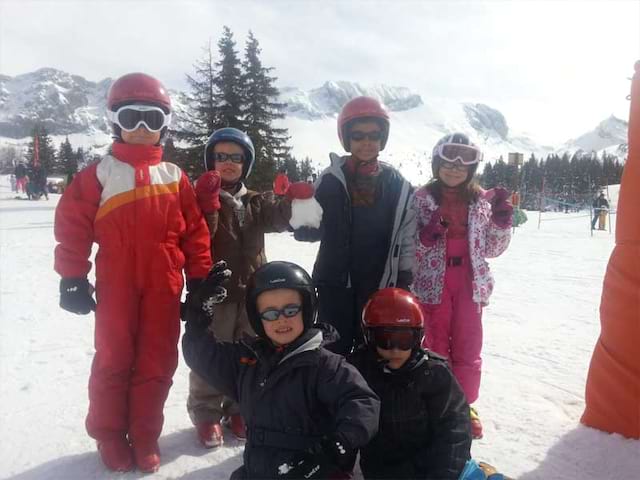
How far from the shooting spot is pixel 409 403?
2.56m

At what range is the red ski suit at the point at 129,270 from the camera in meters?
2.73

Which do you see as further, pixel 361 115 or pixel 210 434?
pixel 361 115

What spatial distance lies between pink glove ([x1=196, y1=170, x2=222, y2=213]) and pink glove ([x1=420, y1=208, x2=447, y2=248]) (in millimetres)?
1396

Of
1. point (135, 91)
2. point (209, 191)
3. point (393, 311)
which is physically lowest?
point (393, 311)

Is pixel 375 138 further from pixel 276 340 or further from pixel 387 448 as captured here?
pixel 387 448

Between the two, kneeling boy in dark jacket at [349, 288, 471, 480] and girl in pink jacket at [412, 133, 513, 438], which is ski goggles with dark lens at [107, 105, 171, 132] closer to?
kneeling boy in dark jacket at [349, 288, 471, 480]

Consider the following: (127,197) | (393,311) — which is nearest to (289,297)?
(393,311)

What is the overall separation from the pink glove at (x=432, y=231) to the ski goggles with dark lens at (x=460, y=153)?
16.7 inches

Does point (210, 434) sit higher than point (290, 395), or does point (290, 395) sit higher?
point (290, 395)

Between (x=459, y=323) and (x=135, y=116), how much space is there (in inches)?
98.1

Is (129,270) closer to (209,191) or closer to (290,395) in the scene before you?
(209,191)

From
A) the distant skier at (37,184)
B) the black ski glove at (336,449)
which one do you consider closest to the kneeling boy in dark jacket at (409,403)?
the black ski glove at (336,449)

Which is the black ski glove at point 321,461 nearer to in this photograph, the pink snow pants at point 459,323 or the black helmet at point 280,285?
the black helmet at point 280,285

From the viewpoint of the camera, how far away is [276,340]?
8.14 ft
